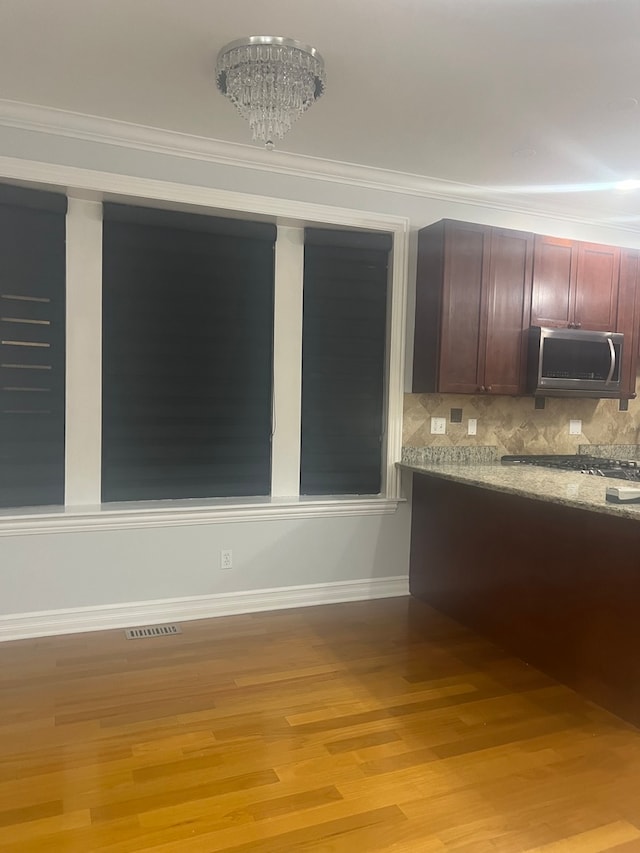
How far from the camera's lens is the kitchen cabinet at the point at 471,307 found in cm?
348

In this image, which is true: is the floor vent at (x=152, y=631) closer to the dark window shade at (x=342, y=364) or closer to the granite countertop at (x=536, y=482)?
the dark window shade at (x=342, y=364)

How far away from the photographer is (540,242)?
369 centimetres

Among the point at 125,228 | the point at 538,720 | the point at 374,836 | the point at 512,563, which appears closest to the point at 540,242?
the point at 512,563

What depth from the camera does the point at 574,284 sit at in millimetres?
3803

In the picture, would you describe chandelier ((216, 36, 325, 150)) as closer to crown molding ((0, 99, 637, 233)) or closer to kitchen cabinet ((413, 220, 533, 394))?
crown molding ((0, 99, 637, 233))

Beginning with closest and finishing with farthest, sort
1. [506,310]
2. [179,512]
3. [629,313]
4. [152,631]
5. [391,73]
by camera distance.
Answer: [391,73] → [152,631] → [179,512] → [506,310] → [629,313]

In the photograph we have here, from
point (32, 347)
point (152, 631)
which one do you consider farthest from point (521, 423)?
point (32, 347)

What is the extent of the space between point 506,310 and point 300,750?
8.70 feet

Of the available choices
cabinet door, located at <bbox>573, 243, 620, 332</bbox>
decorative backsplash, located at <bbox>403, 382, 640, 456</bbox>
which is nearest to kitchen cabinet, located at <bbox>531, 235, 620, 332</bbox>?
cabinet door, located at <bbox>573, 243, 620, 332</bbox>

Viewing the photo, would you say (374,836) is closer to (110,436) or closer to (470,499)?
(470,499)

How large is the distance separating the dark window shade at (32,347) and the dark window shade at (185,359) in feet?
0.79

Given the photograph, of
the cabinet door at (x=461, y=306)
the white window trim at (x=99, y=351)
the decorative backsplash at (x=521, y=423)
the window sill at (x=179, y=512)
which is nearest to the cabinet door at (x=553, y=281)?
the cabinet door at (x=461, y=306)

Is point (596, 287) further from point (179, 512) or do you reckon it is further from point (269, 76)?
point (179, 512)

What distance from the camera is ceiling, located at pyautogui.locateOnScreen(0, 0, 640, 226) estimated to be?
2059mm
